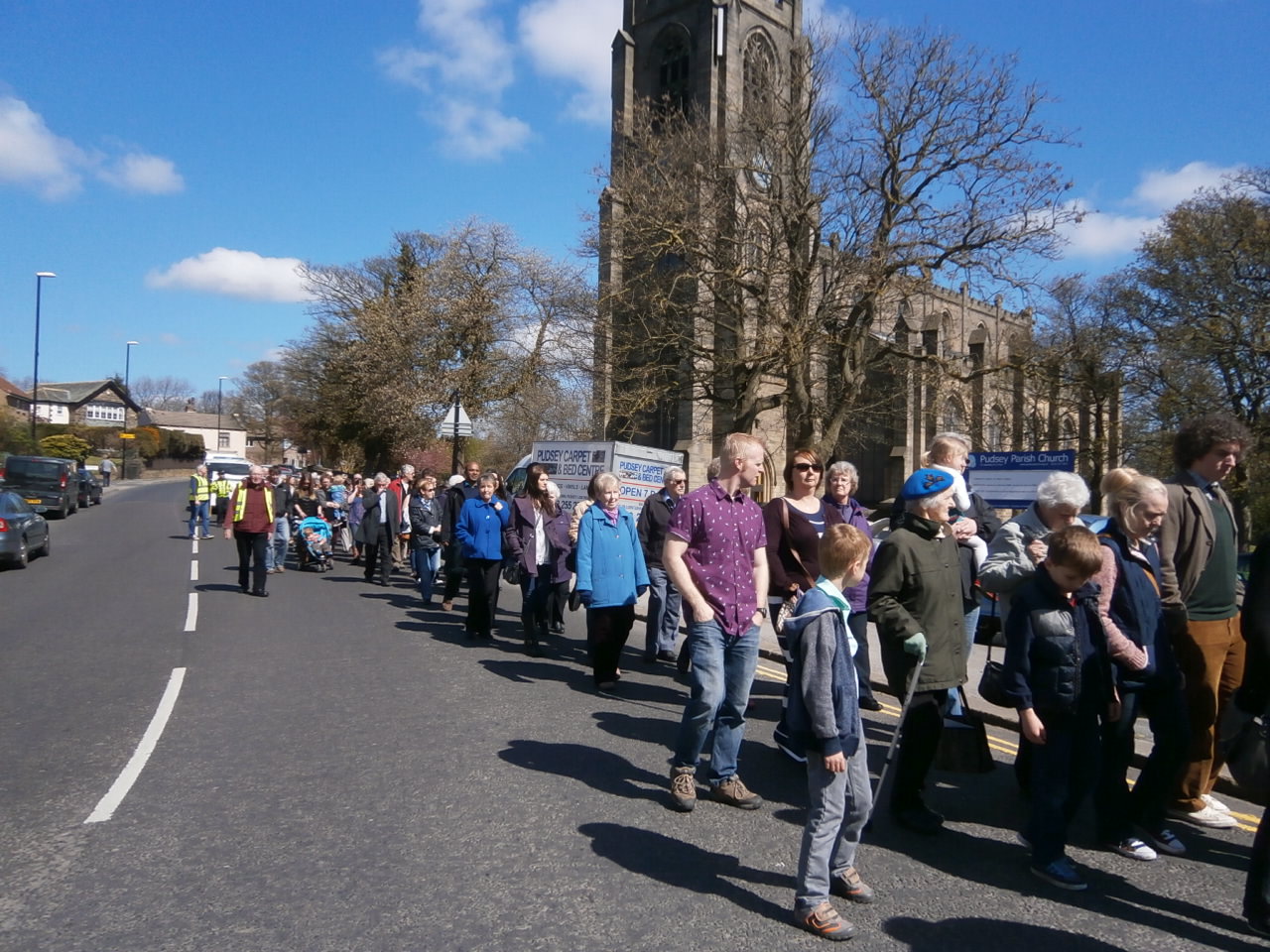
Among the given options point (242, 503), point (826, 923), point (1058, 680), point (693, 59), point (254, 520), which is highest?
point (693, 59)

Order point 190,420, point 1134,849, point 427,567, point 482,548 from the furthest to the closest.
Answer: point 190,420 < point 427,567 < point 482,548 < point 1134,849

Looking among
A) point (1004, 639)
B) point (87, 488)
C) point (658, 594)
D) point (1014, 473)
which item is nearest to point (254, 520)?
point (658, 594)

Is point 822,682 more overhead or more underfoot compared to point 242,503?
more underfoot

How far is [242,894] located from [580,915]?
4.61 ft

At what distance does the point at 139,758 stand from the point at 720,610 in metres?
3.71

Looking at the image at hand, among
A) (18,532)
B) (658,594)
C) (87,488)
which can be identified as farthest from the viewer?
(87,488)

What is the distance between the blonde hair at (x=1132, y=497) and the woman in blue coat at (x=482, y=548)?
649 centimetres

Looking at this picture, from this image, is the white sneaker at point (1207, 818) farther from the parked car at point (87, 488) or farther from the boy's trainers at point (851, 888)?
the parked car at point (87, 488)

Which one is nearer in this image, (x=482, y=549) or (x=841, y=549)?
(x=841, y=549)

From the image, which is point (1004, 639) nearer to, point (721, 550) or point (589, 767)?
point (721, 550)

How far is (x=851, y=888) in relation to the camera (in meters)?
3.93

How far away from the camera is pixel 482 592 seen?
1010 centimetres

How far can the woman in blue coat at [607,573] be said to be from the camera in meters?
7.70

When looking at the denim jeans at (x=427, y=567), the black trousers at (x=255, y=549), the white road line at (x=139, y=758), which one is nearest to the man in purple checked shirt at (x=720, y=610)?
the white road line at (x=139, y=758)
